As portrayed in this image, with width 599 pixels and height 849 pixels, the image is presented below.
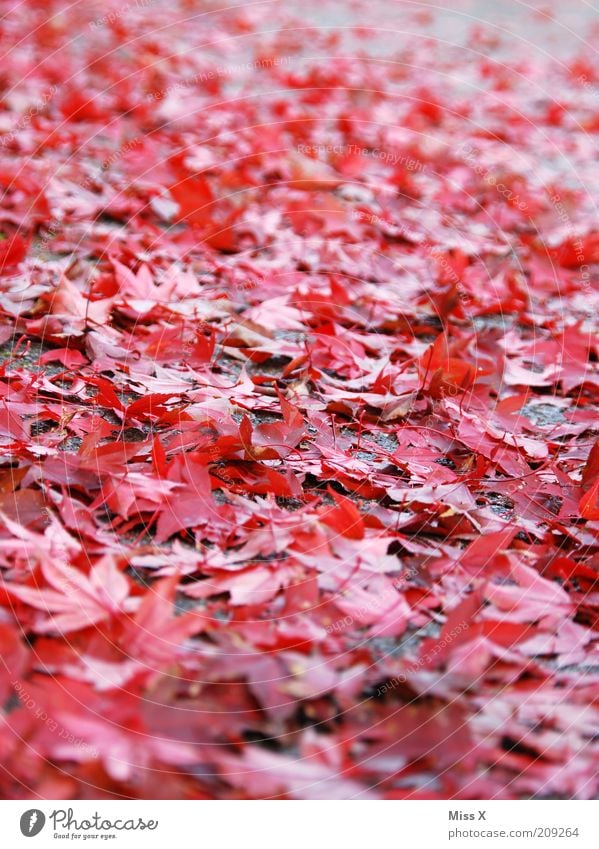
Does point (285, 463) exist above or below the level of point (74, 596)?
above

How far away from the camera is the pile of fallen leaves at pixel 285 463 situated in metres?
0.73

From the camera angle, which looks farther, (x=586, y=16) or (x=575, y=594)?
(x=586, y=16)

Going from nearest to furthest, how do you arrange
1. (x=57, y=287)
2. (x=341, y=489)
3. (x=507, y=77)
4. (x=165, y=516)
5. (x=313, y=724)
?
1. (x=313, y=724)
2. (x=165, y=516)
3. (x=341, y=489)
4. (x=57, y=287)
5. (x=507, y=77)

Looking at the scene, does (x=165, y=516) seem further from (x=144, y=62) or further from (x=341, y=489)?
(x=144, y=62)

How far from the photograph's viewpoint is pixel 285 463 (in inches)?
41.4

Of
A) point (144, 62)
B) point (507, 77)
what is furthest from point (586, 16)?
point (144, 62)

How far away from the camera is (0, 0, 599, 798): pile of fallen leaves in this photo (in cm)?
73

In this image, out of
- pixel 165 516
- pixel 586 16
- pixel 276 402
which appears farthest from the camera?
pixel 586 16

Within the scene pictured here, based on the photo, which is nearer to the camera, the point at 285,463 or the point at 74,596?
the point at 74,596

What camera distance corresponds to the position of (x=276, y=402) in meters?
1.20

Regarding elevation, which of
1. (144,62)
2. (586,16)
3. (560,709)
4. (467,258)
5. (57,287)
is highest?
(586,16)
